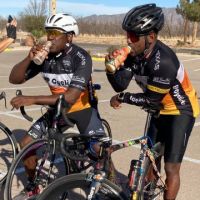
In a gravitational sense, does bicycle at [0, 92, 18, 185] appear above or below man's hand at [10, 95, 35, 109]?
below

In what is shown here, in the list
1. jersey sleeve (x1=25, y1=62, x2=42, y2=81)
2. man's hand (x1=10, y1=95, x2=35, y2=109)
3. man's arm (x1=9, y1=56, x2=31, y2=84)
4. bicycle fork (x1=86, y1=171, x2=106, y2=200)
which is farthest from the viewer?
jersey sleeve (x1=25, y1=62, x2=42, y2=81)

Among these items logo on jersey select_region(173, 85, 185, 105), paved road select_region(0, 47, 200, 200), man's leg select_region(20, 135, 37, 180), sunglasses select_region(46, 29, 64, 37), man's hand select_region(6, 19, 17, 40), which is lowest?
paved road select_region(0, 47, 200, 200)

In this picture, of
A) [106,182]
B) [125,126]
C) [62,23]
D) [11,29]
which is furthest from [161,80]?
[125,126]

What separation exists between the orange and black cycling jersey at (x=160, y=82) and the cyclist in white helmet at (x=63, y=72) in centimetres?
43

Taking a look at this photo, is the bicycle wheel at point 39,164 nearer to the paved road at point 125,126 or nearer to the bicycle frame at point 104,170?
the bicycle frame at point 104,170

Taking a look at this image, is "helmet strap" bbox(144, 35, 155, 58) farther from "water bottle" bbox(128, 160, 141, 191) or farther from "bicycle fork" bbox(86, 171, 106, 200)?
"bicycle fork" bbox(86, 171, 106, 200)

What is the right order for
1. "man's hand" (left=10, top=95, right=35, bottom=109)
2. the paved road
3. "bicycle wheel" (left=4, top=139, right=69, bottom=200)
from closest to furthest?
1. "man's hand" (left=10, top=95, right=35, bottom=109)
2. "bicycle wheel" (left=4, top=139, right=69, bottom=200)
3. the paved road

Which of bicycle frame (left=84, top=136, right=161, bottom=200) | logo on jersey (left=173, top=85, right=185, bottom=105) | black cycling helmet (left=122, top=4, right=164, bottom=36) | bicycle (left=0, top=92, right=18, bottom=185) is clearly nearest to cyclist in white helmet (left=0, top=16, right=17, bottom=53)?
bicycle (left=0, top=92, right=18, bottom=185)

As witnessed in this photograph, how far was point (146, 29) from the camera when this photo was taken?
3.48 metres

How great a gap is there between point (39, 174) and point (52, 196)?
3.57ft

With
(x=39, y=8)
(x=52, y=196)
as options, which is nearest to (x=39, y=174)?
(x=52, y=196)

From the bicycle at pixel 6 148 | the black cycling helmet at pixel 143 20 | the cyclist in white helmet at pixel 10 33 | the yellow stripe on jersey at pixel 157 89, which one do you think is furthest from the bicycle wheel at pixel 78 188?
the cyclist in white helmet at pixel 10 33

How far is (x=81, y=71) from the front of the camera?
4164 millimetres

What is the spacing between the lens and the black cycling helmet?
347 centimetres
